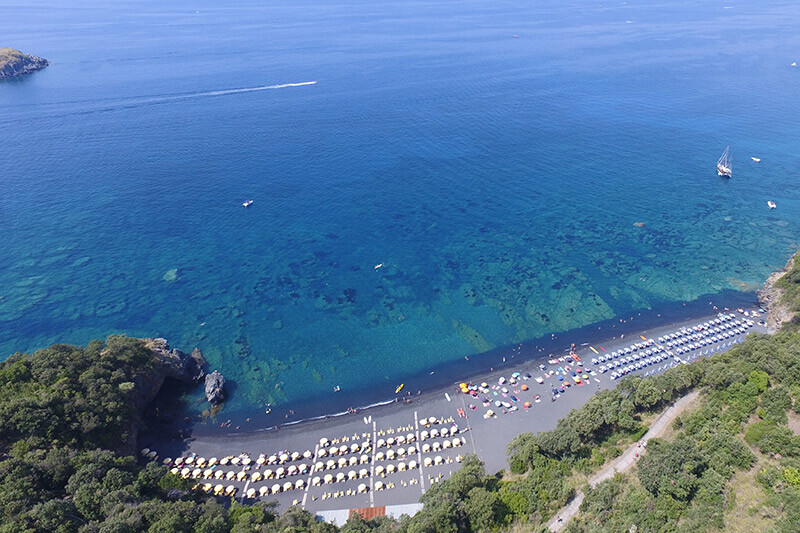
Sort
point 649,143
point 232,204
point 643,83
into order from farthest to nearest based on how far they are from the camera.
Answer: point 643,83 < point 649,143 < point 232,204

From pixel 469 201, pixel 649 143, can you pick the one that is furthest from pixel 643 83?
pixel 469 201

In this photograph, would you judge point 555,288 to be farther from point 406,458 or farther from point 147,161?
point 147,161

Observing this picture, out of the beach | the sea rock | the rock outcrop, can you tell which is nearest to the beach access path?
the beach

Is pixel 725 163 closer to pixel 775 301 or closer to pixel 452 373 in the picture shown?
pixel 775 301

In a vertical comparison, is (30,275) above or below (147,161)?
below

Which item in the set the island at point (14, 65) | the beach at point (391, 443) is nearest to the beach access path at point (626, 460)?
the beach at point (391, 443)

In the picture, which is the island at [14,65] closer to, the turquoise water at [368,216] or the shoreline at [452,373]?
the turquoise water at [368,216]

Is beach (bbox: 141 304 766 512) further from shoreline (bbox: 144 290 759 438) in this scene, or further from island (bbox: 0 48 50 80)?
island (bbox: 0 48 50 80)

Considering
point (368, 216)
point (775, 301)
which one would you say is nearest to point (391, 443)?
point (368, 216)
